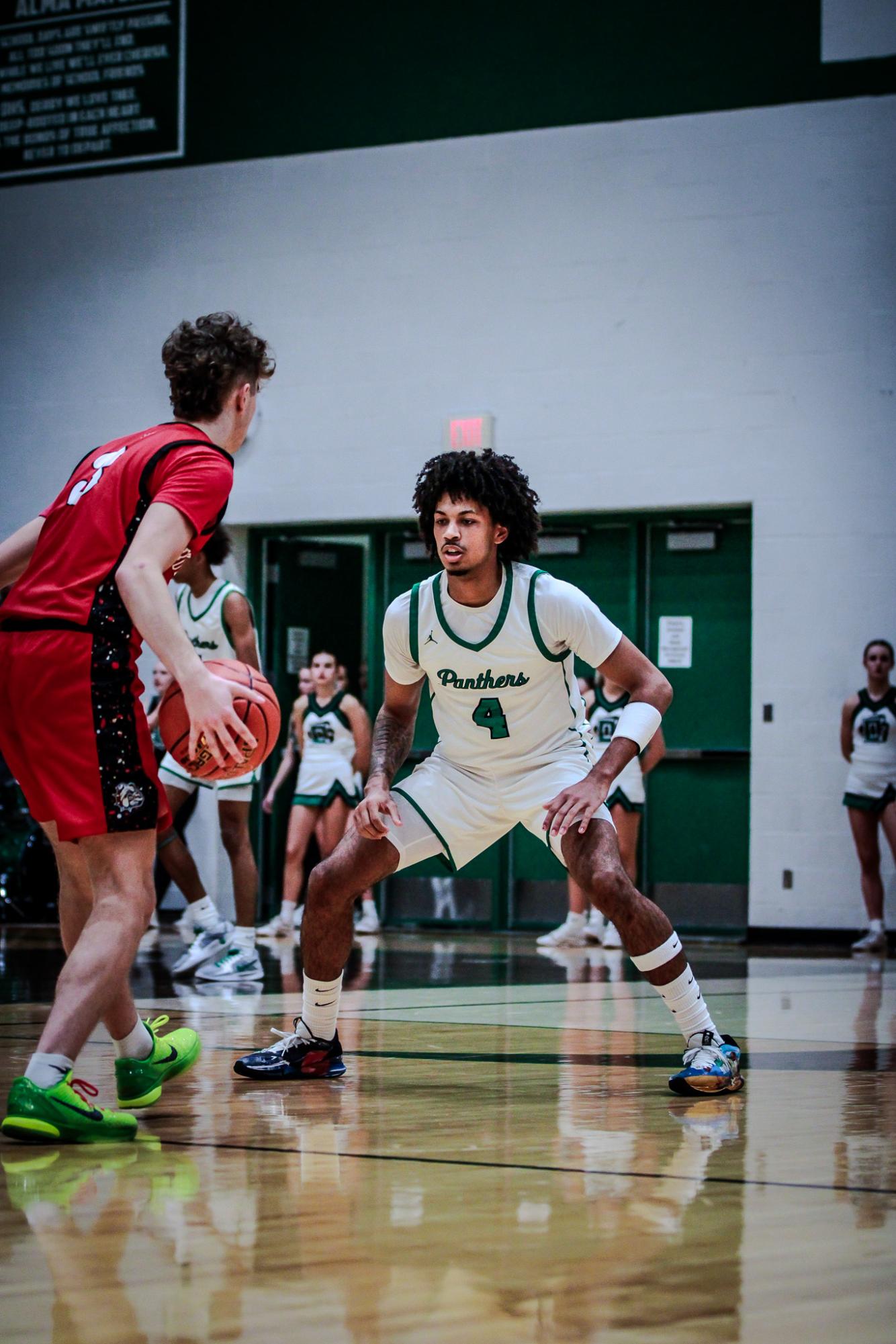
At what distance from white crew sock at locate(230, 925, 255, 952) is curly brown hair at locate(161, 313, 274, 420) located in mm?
4255

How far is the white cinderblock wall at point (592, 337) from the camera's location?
1101 centimetres

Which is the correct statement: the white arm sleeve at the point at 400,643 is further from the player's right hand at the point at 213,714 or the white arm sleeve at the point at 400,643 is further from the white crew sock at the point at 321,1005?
the player's right hand at the point at 213,714

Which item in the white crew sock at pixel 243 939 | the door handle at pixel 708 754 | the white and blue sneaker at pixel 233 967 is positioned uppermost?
the door handle at pixel 708 754

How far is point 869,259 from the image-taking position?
35.9ft

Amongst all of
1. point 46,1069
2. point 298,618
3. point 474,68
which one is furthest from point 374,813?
point 474,68

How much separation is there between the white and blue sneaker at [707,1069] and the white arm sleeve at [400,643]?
3.85ft

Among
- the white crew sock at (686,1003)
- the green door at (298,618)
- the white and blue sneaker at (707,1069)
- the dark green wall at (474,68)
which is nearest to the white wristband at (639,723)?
the white crew sock at (686,1003)

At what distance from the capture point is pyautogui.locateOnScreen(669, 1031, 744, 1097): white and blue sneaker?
3.96 m

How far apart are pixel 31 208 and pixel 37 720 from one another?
11.2 meters

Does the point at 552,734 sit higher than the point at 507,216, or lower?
lower

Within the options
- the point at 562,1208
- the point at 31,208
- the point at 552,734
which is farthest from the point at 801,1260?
the point at 31,208

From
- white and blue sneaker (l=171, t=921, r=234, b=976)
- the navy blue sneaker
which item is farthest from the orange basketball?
white and blue sneaker (l=171, t=921, r=234, b=976)

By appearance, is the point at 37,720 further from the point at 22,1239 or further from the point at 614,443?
the point at 614,443

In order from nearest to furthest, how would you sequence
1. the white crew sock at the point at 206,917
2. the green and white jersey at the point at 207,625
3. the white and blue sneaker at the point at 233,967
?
the white and blue sneaker at the point at 233,967 < the green and white jersey at the point at 207,625 < the white crew sock at the point at 206,917
